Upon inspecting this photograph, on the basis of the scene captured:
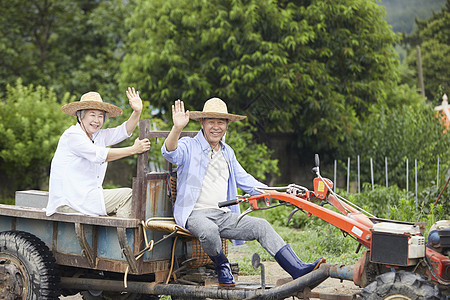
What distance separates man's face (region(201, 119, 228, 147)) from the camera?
5266 millimetres

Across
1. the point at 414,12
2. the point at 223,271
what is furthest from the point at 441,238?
the point at 414,12

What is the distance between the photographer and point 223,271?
4898 millimetres

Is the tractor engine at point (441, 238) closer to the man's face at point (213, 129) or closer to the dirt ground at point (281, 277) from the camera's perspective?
the dirt ground at point (281, 277)

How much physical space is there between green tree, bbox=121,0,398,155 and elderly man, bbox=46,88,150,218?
26.1ft

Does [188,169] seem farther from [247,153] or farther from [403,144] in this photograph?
[403,144]

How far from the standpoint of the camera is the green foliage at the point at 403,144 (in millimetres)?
12219

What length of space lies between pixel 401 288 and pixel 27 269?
Answer: 119 inches

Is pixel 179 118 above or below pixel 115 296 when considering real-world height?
above

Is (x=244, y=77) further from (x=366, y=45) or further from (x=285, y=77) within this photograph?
(x=366, y=45)

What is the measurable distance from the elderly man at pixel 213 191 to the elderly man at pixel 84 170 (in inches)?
21.2

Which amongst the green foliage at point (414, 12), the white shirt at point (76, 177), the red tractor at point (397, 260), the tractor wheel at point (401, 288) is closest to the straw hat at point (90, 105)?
the white shirt at point (76, 177)

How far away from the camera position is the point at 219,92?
45.8 feet

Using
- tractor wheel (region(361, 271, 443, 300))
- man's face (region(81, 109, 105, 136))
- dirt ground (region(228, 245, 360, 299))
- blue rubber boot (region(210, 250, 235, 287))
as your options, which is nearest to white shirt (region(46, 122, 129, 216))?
man's face (region(81, 109, 105, 136))

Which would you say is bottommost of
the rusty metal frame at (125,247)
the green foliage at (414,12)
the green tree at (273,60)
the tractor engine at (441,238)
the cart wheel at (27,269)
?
the cart wheel at (27,269)
